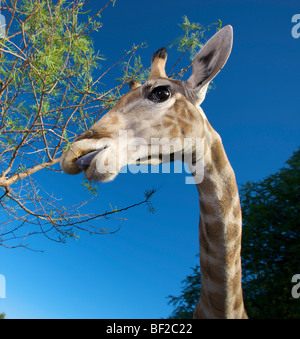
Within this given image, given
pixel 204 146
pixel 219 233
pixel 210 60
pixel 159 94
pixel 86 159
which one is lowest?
pixel 219 233

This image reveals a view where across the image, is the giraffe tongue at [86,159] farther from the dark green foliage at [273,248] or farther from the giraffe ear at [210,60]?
the dark green foliage at [273,248]

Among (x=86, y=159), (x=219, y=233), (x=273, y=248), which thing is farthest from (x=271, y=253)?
(x=86, y=159)

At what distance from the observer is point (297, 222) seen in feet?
19.3

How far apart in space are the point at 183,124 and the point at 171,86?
1.08 feet

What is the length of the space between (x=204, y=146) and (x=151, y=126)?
1.49 feet

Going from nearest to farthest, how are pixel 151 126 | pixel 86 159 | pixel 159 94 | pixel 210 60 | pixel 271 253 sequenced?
pixel 86 159, pixel 151 126, pixel 159 94, pixel 210 60, pixel 271 253

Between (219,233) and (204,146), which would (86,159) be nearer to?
(204,146)

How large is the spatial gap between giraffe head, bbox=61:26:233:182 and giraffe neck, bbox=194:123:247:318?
240 mm

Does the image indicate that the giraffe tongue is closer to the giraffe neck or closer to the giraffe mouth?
the giraffe mouth

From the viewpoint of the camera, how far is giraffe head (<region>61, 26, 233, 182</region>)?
2.05 m

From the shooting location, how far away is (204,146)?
2541 mm

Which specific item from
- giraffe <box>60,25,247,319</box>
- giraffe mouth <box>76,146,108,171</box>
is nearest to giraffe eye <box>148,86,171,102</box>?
giraffe <box>60,25,247,319</box>
